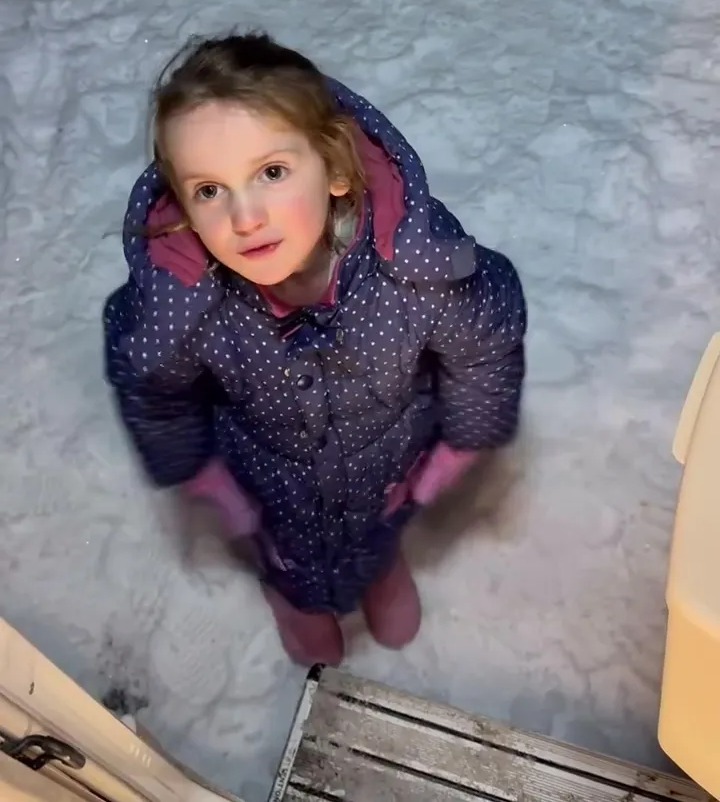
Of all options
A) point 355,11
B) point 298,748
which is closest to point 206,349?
point 298,748

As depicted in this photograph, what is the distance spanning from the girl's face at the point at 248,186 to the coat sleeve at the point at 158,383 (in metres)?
0.08

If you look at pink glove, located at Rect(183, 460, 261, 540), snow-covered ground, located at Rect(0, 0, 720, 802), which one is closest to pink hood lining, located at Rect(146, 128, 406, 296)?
pink glove, located at Rect(183, 460, 261, 540)

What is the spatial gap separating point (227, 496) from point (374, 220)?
13.5 inches

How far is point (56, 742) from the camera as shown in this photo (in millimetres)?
585

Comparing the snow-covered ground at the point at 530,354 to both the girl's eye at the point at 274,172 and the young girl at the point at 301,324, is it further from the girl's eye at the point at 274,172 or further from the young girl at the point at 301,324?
the girl's eye at the point at 274,172

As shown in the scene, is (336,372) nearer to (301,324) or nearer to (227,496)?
(301,324)

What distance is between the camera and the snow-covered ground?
1.08 meters

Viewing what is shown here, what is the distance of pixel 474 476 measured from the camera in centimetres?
115

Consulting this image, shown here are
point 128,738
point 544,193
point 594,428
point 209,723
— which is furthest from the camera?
point 544,193

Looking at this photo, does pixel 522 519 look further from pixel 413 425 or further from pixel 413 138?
pixel 413 138

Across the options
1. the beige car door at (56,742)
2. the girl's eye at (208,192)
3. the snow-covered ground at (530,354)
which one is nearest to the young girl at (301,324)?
the girl's eye at (208,192)

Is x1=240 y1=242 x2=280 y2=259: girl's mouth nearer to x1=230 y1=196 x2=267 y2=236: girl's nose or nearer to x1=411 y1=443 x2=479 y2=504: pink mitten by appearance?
x1=230 y1=196 x2=267 y2=236: girl's nose

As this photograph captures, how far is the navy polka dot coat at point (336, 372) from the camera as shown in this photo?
76 centimetres

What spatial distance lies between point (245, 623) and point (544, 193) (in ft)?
1.98
